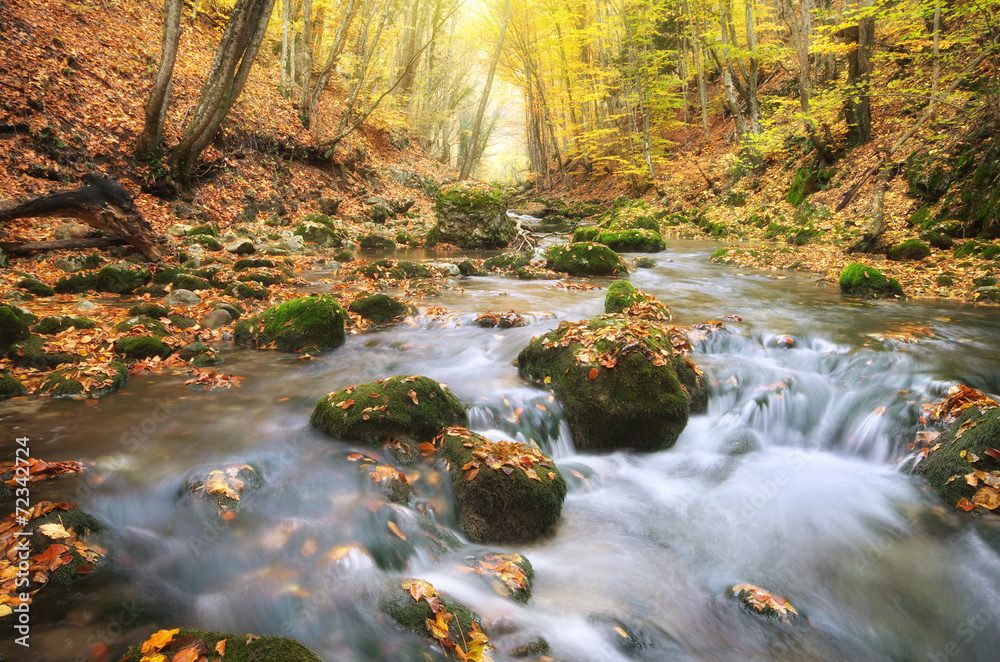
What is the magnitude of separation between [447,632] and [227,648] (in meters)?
1.20

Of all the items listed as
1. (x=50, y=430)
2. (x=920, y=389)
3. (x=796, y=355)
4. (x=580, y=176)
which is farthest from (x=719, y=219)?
(x=50, y=430)

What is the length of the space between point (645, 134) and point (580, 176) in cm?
1192

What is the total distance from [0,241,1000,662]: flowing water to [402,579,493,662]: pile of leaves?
97 mm

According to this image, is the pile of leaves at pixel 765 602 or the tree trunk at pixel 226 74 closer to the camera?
the pile of leaves at pixel 765 602

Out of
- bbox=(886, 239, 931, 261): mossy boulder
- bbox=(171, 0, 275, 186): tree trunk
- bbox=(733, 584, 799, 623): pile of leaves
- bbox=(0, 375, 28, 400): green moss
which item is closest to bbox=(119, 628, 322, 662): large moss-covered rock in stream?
bbox=(733, 584, 799, 623): pile of leaves

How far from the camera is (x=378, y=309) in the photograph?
9.07 meters

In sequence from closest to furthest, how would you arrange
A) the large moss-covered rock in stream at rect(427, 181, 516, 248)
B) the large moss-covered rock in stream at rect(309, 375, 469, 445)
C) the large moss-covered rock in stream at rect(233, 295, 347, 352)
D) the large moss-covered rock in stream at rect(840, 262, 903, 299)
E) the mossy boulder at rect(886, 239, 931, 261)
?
1. the large moss-covered rock in stream at rect(309, 375, 469, 445)
2. the large moss-covered rock in stream at rect(233, 295, 347, 352)
3. the large moss-covered rock in stream at rect(840, 262, 903, 299)
4. the mossy boulder at rect(886, 239, 931, 261)
5. the large moss-covered rock in stream at rect(427, 181, 516, 248)

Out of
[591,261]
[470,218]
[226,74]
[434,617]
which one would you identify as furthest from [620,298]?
[226,74]

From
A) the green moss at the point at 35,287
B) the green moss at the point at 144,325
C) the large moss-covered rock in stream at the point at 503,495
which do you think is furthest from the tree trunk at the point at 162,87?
the large moss-covered rock in stream at the point at 503,495

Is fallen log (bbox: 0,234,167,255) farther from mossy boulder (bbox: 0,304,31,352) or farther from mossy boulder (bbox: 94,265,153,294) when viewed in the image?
mossy boulder (bbox: 0,304,31,352)

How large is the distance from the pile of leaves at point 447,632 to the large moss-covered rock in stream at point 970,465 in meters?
4.17

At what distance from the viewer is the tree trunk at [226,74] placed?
1090cm

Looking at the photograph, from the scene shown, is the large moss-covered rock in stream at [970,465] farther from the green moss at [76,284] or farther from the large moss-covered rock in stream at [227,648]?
the green moss at [76,284]

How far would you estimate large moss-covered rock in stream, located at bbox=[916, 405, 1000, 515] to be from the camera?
4.17 meters
